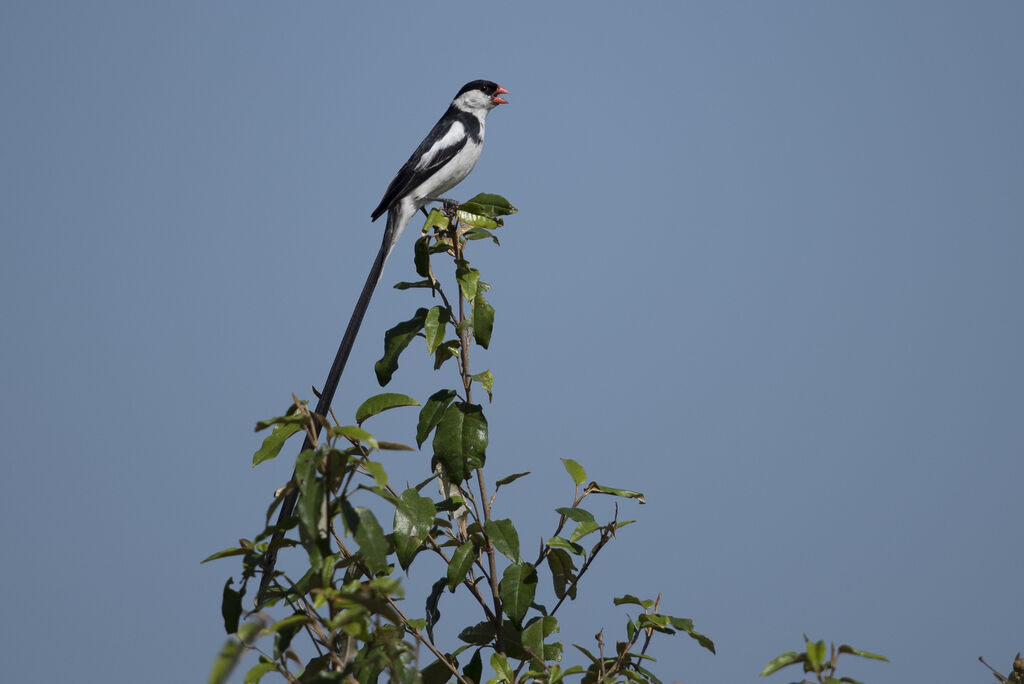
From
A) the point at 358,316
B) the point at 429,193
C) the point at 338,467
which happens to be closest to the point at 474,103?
the point at 429,193

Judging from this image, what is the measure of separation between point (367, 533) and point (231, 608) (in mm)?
506

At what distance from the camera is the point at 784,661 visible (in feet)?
6.72

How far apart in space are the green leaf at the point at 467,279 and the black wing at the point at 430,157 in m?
2.86

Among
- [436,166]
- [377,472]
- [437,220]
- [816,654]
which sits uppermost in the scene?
[436,166]

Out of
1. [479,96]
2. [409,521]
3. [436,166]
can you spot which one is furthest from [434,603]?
[479,96]

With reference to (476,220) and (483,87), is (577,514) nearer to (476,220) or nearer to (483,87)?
(476,220)

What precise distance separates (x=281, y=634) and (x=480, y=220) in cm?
205

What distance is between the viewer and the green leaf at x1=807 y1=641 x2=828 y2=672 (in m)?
2.01

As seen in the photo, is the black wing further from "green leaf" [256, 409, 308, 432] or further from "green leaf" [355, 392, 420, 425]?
"green leaf" [256, 409, 308, 432]

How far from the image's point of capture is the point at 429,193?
21.4ft

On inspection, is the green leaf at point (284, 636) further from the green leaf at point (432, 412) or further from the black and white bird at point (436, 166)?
the black and white bird at point (436, 166)

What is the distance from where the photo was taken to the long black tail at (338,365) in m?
2.42

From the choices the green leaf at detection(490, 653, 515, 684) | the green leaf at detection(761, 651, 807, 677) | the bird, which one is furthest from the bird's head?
the green leaf at detection(761, 651, 807, 677)

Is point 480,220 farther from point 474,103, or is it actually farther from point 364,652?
point 474,103
